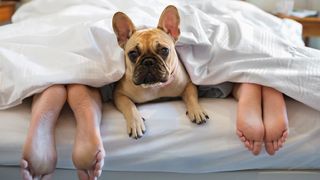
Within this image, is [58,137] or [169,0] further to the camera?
[169,0]

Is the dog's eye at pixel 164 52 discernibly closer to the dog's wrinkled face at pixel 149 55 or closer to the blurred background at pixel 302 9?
the dog's wrinkled face at pixel 149 55

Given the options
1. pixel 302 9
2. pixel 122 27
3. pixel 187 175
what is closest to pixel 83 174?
pixel 187 175

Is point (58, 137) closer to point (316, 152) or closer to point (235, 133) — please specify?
point (235, 133)

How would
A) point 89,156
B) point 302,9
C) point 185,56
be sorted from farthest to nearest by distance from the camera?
point 302,9, point 185,56, point 89,156

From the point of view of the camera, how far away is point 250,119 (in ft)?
2.85

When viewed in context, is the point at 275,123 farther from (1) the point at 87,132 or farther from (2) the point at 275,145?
(1) the point at 87,132

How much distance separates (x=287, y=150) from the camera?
0.88 meters

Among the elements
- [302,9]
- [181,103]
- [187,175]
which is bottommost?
[302,9]

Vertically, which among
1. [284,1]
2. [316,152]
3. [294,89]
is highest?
[294,89]

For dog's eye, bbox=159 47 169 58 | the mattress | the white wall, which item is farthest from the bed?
the white wall

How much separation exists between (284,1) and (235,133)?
1.51m

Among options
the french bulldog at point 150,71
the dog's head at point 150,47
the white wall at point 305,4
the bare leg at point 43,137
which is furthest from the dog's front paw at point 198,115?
the white wall at point 305,4

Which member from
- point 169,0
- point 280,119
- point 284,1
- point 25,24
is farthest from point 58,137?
point 284,1

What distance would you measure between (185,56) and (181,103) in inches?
5.9
